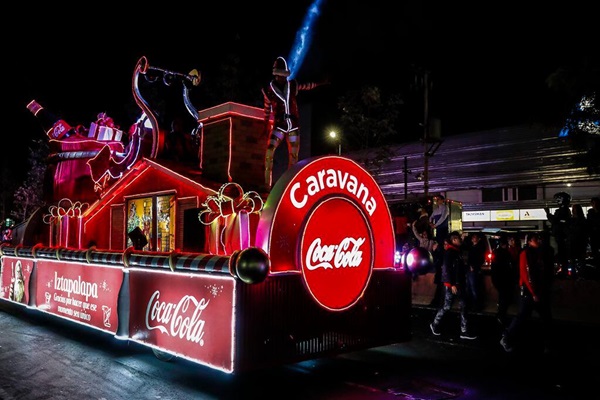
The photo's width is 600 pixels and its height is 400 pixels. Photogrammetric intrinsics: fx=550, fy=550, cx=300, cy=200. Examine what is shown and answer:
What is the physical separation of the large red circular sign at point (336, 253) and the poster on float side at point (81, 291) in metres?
3.38

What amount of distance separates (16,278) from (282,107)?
7661 millimetres

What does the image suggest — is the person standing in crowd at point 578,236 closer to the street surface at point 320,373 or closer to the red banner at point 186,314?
the street surface at point 320,373

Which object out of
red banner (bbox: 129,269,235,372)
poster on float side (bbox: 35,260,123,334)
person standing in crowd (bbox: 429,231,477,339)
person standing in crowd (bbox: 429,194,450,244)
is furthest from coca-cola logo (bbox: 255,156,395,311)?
person standing in crowd (bbox: 429,194,450,244)

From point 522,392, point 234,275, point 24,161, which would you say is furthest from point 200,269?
point 24,161

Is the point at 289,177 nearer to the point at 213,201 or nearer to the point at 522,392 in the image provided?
the point at 213,201

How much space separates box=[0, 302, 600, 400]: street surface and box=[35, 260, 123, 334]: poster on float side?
1.69ft

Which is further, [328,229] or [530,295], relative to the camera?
[530,295]

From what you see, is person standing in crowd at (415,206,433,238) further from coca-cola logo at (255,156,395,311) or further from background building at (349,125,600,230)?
coca-cola logo at (255,156,395,311)

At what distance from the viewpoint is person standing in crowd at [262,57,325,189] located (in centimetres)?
991

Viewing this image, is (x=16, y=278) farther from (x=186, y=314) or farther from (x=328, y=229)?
(x=328, y=229)

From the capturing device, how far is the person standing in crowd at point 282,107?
9914 mm

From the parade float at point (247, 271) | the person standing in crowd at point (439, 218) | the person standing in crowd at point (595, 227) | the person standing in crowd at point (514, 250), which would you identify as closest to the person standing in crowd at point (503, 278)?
the person standing in crowd at point (514, 250)

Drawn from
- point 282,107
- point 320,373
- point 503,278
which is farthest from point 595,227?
point 320,373

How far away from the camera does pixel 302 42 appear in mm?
14102
